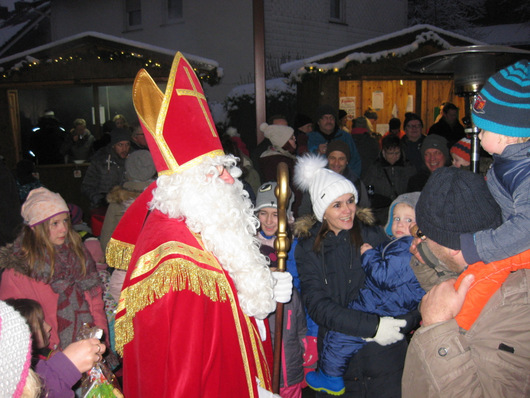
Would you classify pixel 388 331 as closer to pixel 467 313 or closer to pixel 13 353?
pixel 467 313

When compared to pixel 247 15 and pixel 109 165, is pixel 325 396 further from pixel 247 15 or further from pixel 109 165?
pixel 247 15

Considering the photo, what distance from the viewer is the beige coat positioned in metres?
1.44

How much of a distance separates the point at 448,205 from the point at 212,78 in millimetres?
8887

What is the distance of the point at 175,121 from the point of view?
2074 millimetres

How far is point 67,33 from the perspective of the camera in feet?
56.8

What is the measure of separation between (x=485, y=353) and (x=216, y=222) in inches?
50.9

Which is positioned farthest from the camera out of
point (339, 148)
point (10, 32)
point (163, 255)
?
point (10, 32)

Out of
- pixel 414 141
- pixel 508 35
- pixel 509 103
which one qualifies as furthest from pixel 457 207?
pixel 508 35

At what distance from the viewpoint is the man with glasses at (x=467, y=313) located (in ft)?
4.76

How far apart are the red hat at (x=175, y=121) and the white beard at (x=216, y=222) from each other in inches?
2.5

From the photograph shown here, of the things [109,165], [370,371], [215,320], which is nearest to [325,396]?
[370,371]

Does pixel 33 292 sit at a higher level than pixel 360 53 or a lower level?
lower

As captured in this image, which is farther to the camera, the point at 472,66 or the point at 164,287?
the point at 472,66

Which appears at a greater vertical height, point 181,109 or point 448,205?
point 181,109
